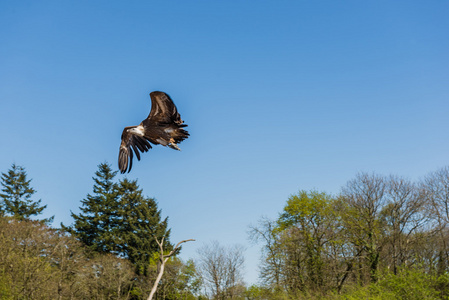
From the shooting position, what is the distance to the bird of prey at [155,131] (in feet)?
25.5

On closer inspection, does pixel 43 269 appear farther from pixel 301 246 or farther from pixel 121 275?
pixel 301 246

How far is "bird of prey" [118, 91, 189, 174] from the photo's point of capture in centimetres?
778

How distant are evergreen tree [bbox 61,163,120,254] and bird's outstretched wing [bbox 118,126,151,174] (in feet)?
124

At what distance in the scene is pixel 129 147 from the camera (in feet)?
28.6

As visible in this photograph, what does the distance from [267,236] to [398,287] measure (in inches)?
545

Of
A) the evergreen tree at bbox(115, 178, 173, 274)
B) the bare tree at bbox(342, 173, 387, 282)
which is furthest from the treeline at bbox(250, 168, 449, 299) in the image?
the evergreen tree at bbox(115, 178, 173, 274)

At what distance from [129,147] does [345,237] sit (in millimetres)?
23588

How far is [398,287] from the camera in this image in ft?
62.5

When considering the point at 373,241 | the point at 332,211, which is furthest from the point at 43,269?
the point at 373,241

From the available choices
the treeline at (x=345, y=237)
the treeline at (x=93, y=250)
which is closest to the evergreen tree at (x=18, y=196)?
the treeline at (x=93, y=250)

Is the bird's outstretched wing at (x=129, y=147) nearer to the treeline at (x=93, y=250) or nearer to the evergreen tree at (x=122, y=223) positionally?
the treeline at (x=93, y=250)

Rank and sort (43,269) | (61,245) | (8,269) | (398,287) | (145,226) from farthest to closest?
1. (145,226)
2. (61,245)
3. (43,269)
4. (8,269)
5. (398,287)

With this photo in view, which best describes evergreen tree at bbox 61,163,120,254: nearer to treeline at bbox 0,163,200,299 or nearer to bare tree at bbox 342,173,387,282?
treeline at bbox 0,163,200,299

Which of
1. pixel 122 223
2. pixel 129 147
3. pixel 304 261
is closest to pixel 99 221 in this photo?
pixel 122 223
